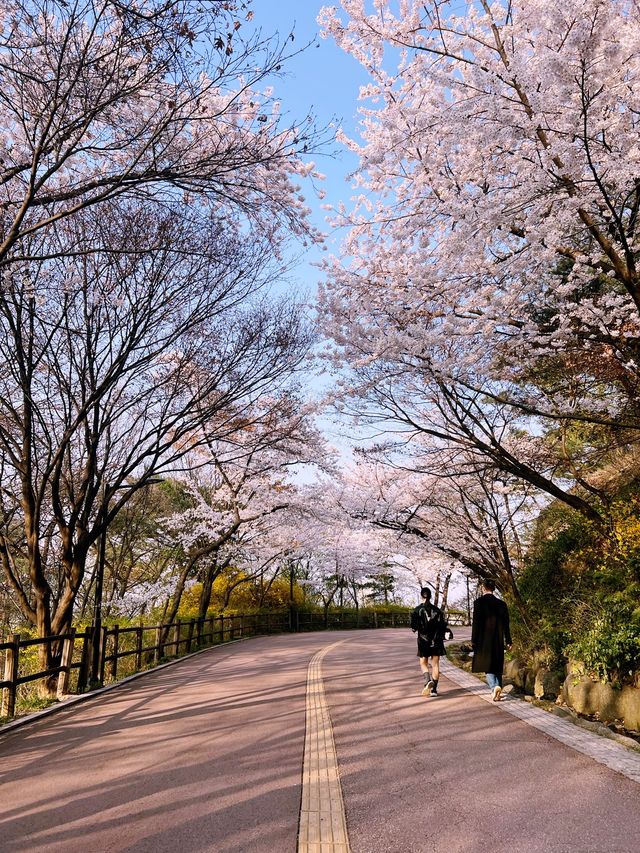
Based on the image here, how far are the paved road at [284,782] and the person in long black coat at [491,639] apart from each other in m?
0.49

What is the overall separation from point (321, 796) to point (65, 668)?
270 inches

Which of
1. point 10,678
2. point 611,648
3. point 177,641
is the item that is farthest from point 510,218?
point 177,641

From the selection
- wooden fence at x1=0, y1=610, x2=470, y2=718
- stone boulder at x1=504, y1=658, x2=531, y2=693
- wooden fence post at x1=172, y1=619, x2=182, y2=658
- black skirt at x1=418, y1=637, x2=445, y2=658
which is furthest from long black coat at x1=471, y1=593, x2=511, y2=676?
wooden fence post at x1=172, y1=619, x2=182, y2=658

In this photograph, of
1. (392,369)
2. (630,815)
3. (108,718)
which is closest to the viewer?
(630,815)

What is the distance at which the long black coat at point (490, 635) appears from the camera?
8.80 m

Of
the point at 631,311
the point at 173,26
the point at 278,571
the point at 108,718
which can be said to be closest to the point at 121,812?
the point at 108,718

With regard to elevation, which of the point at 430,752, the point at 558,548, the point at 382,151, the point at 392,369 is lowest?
the point at 430,752

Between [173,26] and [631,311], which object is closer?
[173,26]

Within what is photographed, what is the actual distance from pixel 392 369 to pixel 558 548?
506 centimetres

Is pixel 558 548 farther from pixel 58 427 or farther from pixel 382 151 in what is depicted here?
pixel 58 427

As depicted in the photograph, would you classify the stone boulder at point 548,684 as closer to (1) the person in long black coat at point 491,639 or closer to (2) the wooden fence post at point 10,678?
(1) the person in long black coat at point 491,639

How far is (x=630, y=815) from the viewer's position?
397 cm

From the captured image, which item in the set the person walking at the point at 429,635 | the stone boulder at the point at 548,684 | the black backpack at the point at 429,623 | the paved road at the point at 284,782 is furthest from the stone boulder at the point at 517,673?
the paved road at the point at 284,782

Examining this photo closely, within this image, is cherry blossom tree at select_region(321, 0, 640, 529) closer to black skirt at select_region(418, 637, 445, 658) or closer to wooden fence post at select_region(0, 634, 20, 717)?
black skirt at select_region(418, 637, 445, 658)
